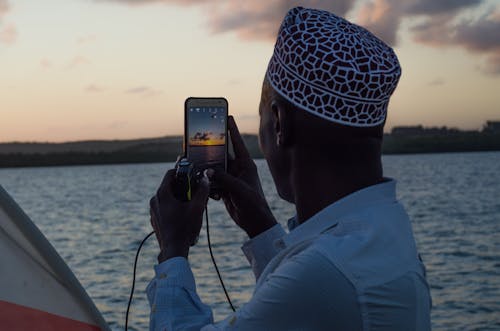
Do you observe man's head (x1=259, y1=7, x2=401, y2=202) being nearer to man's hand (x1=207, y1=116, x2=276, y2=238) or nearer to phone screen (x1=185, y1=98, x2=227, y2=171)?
man's hand (x1=207, y1=116, x2=276, y2=238)

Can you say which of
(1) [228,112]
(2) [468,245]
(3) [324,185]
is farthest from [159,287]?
(2) [468,245]

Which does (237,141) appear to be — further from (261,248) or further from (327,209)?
(327,209)

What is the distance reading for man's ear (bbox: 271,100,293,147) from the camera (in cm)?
197

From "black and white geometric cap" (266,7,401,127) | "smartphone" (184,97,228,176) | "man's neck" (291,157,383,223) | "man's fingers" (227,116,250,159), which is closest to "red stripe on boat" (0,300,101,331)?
"smartphone" (184,97,228,176)

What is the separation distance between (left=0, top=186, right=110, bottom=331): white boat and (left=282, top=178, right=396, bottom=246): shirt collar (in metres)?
1.34

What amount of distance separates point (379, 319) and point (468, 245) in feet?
87.5

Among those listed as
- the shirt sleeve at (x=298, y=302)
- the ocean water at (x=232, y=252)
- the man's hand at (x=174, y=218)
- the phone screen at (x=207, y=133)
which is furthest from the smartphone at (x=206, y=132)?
the ocean water at (x=232, y=252)

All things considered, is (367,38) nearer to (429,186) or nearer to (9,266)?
(9,266)

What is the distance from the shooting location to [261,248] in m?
2.55

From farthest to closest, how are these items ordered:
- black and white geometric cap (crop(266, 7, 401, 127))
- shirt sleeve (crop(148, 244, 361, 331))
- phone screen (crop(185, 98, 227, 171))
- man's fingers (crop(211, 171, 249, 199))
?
phone screen (crop(185, 98, 227, 171)) < man's fingers (crop(211, 171, 249, 199)) < black and white geometric cap (crop(266, 7, 401, 127)) < shirt sleeve (crop(148, 244, 361, 331))

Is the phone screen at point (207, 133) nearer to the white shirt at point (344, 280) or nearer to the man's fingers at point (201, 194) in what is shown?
the man's fingers at point (201, 194)

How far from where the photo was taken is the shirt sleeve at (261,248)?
2545 millimetres

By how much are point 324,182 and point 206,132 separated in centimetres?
88

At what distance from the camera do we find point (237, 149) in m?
2.76
